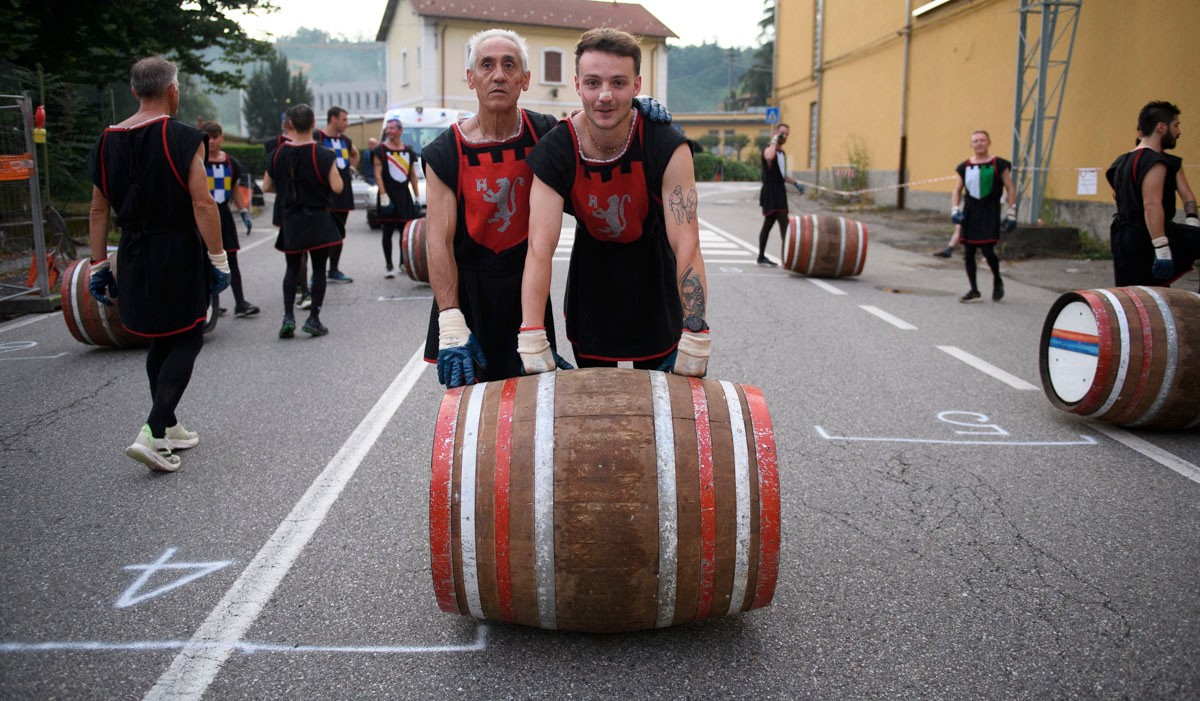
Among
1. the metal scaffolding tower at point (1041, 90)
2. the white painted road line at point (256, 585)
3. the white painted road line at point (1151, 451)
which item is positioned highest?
the metal scaffolding tower at point (1041, 90)

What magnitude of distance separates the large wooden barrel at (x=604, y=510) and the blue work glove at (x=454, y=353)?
50 centimetres

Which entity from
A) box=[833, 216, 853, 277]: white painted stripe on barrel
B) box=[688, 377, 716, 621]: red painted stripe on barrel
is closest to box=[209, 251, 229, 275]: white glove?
box=[688, 377, 716, 621]: red painted stripe on barrel

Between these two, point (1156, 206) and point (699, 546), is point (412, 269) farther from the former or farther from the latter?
point (699, 546)

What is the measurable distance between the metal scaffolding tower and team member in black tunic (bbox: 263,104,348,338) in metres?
11.9

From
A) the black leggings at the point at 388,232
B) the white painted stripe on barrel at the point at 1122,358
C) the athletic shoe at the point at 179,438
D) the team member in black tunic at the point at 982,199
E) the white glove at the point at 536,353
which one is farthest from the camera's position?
the black leggings at the point at 388,232

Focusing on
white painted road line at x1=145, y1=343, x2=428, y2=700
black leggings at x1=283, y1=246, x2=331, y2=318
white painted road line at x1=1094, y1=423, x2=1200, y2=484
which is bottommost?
white painted road line at x1=145, y1=343, x2=428, y2=700

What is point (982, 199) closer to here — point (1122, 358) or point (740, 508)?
point (1122, 358)

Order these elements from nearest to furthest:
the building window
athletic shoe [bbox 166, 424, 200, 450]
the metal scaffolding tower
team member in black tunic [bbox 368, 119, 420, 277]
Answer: athletic shoe [bbox 166, 424, 200, 450]
team member in black tunic [bbox 368, 119, 420, 277]
the metal scaffolding tower
the building window

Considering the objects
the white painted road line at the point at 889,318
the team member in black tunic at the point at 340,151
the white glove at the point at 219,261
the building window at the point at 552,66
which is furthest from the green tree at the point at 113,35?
the building window at the point at 552,66

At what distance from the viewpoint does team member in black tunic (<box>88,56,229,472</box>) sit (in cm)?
454

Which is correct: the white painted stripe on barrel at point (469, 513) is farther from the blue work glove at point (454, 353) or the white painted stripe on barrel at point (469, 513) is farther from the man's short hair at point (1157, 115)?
the man's short hair at point (1157, 115)

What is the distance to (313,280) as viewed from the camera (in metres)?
8.16

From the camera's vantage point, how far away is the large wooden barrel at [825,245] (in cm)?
1145

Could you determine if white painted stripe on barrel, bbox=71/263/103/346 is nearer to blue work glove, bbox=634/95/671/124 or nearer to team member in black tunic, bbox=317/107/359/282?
team member in black tunic, bbox=317/107/359/282
